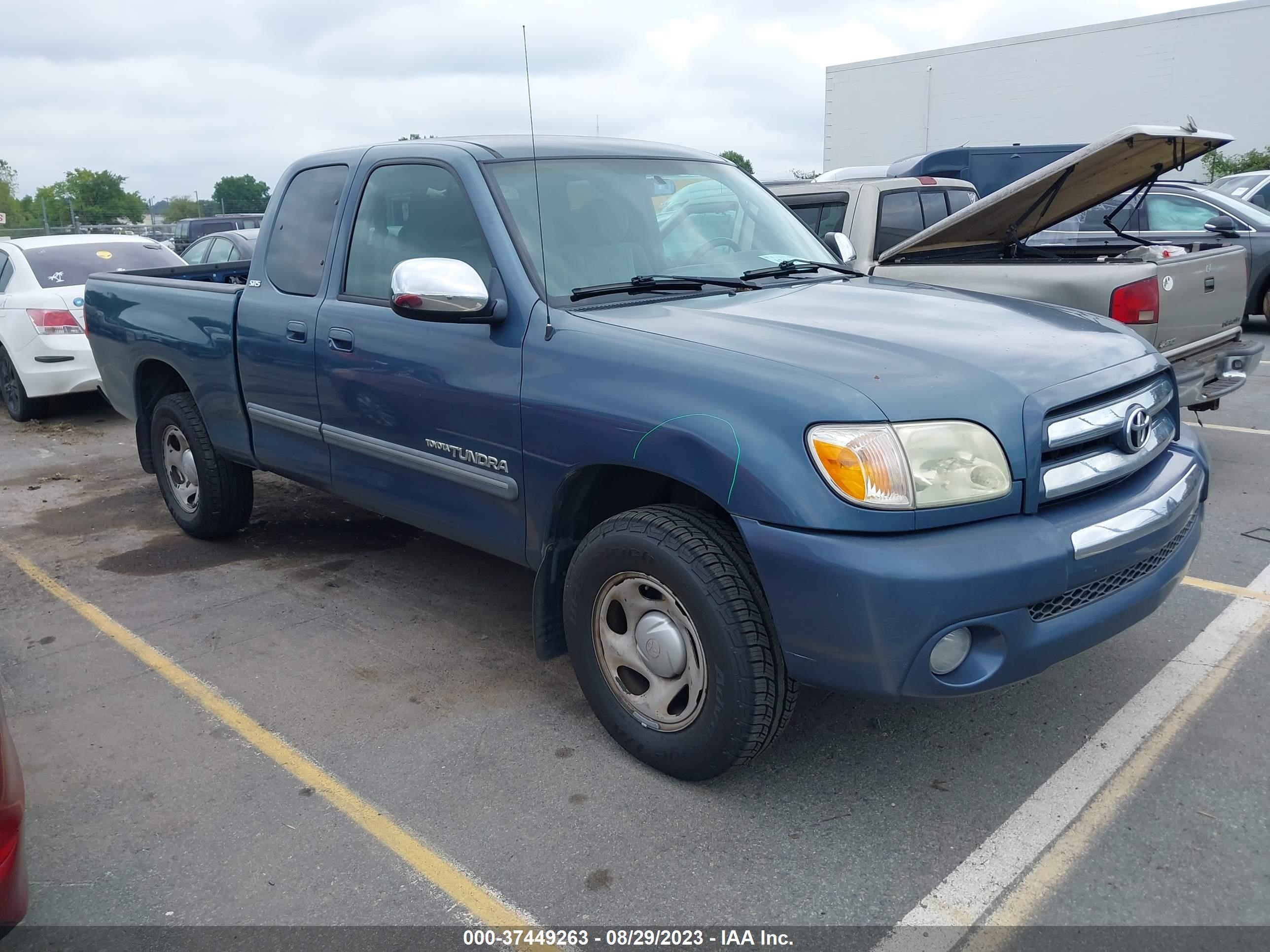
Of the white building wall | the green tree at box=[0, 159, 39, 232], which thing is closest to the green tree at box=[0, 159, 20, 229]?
the green tree at box=[0, 159, 39, 232]

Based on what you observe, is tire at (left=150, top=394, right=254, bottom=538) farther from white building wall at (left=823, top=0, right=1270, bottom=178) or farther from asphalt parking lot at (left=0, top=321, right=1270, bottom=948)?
white building wall at (left=823, top=0, right=1270, bottom=178)

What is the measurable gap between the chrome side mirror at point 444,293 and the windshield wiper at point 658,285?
0.94 ft

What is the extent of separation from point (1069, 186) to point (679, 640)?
420 cm

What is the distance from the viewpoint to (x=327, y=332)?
411 centimetres

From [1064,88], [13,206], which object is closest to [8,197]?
[13,206]

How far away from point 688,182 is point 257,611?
102 inches

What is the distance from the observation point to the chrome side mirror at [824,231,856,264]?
4.66 metres

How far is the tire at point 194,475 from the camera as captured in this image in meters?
5.23

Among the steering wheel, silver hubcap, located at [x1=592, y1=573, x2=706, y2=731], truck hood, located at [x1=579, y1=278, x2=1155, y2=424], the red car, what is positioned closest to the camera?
the red car

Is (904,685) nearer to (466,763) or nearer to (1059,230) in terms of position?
(466,763)

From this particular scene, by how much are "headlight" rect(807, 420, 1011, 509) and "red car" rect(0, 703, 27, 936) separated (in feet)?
6.41

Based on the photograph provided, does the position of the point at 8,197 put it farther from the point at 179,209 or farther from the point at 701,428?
the point at 701,428

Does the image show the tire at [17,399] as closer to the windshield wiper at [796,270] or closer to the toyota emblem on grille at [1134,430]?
the windshield wiper at [796,270]

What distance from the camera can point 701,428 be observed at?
9.06ft
